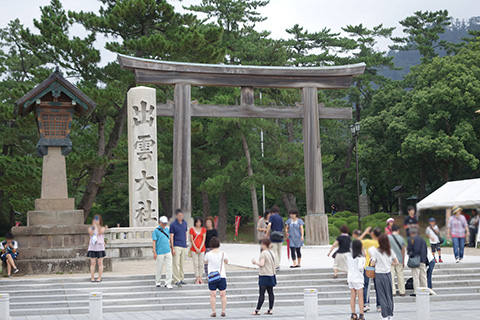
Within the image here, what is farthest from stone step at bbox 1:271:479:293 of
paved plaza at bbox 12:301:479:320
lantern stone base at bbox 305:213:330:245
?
lantern stone base at bbox 305:213:330:245

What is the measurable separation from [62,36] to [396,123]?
954 inches

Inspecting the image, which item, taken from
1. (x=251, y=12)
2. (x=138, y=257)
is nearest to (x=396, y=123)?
(x=251, y=12)

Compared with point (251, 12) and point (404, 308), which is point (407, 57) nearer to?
point (251, 12)

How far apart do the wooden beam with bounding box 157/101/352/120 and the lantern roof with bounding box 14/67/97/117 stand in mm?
5476

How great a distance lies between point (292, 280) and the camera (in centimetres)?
1540

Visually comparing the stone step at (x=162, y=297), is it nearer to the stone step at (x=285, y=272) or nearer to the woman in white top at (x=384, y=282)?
the stone step at (x=285, y=272)

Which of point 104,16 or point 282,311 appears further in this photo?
point 104,16

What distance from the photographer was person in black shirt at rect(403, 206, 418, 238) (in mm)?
3725

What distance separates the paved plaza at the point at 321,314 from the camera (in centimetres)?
1171

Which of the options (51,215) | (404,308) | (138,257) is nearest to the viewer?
(404,308)

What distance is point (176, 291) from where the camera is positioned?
14.2 m

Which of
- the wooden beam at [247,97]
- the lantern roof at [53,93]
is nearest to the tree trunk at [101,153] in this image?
the wooden beam at [247,97]

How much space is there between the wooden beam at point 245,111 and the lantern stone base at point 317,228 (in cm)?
436

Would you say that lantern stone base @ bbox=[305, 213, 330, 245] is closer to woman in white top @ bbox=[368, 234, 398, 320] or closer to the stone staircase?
the stone staircase
